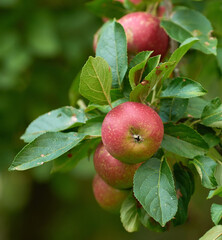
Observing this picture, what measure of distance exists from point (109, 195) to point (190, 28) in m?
0.52

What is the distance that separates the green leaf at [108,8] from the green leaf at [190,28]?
0.19m

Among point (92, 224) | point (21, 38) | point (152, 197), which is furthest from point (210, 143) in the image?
point (92, 224)

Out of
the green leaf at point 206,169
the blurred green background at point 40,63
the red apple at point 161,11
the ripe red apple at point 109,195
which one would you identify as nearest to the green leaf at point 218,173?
the green leaf at point 206,169

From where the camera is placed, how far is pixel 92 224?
8.91 ft

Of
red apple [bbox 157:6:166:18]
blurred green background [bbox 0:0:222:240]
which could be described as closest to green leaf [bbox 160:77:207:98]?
red apple [bbox 157:6:166:18]

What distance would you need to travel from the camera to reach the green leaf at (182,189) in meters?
0.92

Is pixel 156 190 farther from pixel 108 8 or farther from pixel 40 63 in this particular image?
pixel 40 63

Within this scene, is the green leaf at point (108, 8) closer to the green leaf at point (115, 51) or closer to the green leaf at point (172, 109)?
the green leaf at point (115, 51)

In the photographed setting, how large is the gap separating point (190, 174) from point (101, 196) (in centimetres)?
25

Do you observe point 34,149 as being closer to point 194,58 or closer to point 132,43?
point 132,43

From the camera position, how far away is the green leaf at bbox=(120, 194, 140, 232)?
974mm

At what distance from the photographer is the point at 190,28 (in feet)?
3.80

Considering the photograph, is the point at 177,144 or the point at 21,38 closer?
the point at 177,144

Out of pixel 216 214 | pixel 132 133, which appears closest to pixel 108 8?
pixel 132 133
